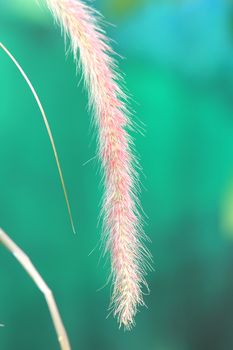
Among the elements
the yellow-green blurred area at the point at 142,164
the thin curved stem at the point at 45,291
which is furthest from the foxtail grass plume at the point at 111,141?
the yellow-green blurred area at the point at 142,164

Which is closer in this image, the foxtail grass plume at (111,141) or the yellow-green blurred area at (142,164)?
the foxtail grass plume at (111,141)

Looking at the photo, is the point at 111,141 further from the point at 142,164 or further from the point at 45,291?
the point at 142,164

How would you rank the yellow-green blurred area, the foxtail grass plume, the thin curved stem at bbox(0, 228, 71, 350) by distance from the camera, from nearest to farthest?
1. the thin curved stem at bbox(0, 228, 71, 350)
2. the foxtail grass plume
3. the yellow-green blurred area

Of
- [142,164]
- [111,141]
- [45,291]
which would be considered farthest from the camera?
[142,164]

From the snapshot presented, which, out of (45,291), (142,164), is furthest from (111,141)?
(142,164)

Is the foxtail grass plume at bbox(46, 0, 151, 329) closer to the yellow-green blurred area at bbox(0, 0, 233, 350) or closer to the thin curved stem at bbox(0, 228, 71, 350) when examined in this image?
the thin curved stem at bbox(0, 228, 71, 350)

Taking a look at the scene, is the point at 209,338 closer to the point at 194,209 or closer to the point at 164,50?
the point at 194,209

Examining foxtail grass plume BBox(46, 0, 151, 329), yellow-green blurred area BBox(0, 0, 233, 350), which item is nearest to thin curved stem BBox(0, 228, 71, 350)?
foxtail grass plume BBox(46, 0, 151, 329)

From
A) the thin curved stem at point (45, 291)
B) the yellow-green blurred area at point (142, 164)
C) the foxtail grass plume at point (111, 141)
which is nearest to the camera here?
the thin curved stem at point (45, 291)

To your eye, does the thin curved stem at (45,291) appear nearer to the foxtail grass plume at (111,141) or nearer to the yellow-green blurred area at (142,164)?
the foxtail grass plume at (111,141)
